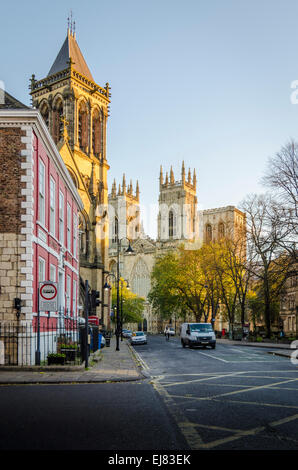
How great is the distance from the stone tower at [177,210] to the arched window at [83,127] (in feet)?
187

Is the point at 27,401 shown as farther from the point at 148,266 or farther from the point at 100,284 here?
the point at 148,266

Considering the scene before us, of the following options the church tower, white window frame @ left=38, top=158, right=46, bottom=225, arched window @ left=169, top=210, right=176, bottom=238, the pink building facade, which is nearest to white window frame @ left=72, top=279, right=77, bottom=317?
the pink building facade

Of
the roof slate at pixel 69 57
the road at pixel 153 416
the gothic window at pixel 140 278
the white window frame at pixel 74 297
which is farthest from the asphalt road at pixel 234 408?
the gothic window at pixel 140 278

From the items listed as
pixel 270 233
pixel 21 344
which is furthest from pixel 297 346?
pixel 21 344

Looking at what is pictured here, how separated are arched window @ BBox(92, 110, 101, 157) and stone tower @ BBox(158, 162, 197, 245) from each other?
55.1 meters

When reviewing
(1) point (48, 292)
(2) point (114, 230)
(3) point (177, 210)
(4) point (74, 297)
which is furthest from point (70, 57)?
(2) point (114, 230)

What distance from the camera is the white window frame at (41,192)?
63.2ft

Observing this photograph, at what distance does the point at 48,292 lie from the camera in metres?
15.9

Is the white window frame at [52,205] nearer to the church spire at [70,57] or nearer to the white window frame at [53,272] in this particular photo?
the white window frame at [53,272]

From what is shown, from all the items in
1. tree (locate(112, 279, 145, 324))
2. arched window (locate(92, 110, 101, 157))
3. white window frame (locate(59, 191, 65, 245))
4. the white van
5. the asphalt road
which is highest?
arched window (locate(92, 110, 101, 157))

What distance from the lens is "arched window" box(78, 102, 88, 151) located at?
197 feet

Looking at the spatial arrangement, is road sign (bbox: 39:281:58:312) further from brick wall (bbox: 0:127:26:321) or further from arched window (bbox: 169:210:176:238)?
arched window (bbox: 169:210:176:238)
